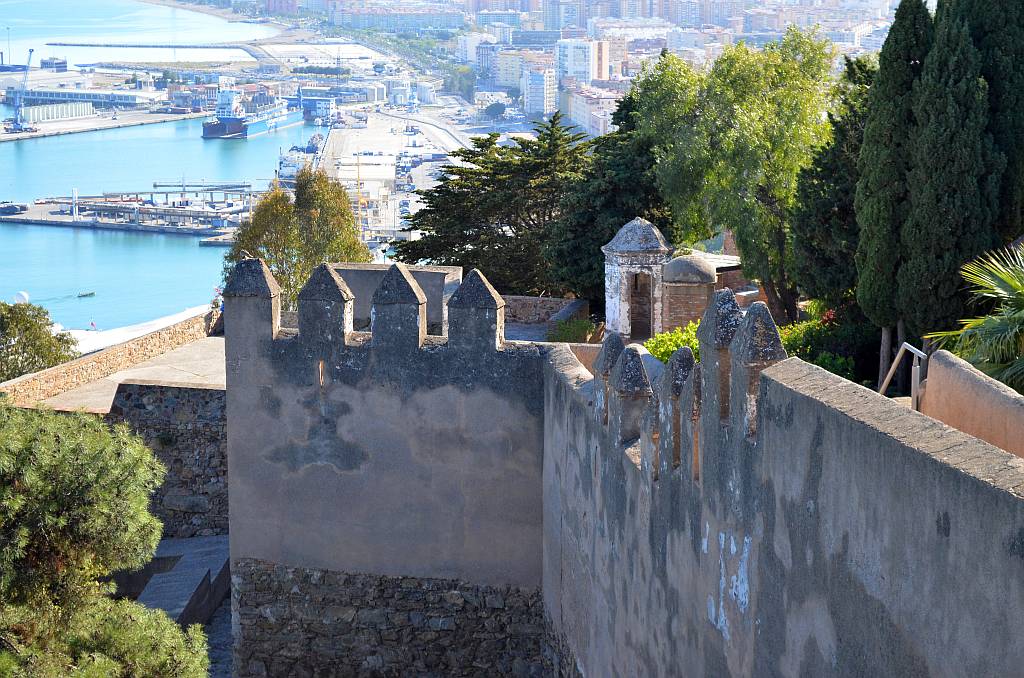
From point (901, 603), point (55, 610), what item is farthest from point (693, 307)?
point (901, 603)

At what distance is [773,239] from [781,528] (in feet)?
54.5

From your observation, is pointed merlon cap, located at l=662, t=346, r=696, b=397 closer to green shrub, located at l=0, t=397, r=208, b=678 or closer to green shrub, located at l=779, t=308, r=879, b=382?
green shrub, located at l=0, t=397, r=208, b=678

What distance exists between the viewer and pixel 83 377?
19625 millimetres

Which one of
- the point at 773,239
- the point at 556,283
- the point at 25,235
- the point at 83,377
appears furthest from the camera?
the point at 25,235

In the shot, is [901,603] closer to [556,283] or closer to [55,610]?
[55,610]

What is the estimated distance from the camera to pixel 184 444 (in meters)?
17.0

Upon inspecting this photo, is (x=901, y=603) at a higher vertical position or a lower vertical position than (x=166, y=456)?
higher

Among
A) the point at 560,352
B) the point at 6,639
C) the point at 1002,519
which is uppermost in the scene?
the point at 1002,519

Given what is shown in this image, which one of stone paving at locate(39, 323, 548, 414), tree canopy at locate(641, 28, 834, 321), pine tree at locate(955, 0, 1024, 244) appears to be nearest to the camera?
pine tree at locate(955, 0, 1024, 244)

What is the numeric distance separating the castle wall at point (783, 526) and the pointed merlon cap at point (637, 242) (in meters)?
9.32

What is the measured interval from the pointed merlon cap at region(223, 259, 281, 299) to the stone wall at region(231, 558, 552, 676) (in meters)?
2.31

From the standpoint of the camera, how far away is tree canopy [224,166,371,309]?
94.8 ft

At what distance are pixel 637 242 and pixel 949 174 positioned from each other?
6.59 m

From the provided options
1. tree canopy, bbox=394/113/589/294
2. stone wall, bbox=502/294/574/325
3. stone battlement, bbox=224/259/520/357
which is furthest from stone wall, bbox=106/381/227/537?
tree canopy, bbox=394/113/589/294
